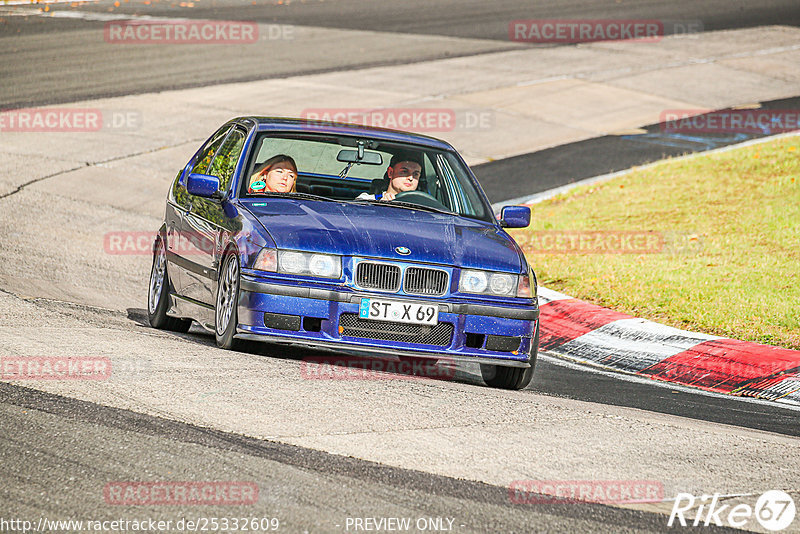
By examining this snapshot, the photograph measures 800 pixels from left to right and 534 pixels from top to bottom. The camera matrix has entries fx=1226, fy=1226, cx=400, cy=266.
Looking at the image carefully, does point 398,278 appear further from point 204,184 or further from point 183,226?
point 183,226

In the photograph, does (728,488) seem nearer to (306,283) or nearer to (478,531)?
(478,531)

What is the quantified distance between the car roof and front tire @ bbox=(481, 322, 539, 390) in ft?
5.95

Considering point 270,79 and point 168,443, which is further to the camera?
point 270,79

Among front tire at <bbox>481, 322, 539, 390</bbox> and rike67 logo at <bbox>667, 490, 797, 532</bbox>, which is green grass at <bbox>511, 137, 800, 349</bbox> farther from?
rike67 logo at <bbox>667, 490, 797, 532</bbox>

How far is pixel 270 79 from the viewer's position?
910 inches

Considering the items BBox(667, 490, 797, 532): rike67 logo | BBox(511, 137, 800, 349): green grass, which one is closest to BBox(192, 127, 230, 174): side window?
BBox(511, 137, 800, 349): green grass

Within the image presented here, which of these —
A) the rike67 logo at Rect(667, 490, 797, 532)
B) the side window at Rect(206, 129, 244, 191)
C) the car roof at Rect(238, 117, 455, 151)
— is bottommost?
the rike67 logo at Rect(667, 490, 797, 532)

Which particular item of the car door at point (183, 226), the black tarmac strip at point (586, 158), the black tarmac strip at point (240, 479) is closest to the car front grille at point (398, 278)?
the car door at point (183, 226)

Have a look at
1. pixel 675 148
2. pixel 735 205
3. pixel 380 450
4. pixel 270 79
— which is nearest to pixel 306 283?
pixel 380 450

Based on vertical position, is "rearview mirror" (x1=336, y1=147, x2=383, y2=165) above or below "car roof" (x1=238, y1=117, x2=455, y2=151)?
below

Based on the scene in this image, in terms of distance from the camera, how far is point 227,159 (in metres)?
8.67

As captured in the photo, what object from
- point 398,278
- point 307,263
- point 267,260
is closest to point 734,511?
point 398,278

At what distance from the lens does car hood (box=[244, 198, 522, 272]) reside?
717cm

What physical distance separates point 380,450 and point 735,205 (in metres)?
9.47
